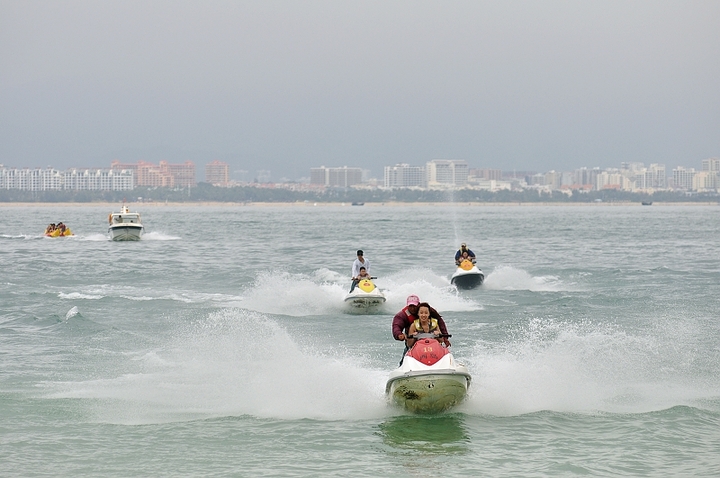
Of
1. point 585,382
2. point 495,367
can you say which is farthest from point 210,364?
point 585,382

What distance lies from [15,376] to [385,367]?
21.0 ft

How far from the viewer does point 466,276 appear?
100 feet

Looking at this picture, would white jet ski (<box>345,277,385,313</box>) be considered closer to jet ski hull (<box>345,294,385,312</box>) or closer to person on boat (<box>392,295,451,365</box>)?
jet ski hull (<box>345,294,385,312</box>)

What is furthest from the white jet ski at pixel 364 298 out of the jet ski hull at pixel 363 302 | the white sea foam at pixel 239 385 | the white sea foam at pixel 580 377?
the white sea foam at pixel 580 377

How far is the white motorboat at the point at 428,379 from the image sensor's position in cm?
1339

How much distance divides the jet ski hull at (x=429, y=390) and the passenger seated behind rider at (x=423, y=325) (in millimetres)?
614

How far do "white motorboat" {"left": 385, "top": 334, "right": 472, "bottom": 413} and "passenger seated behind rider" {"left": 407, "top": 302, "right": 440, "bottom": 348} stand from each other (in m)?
0.11

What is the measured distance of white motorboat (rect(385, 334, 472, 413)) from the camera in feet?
43.9

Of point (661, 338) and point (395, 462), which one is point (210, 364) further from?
point (661, 338)

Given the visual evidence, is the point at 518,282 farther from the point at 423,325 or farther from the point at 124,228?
the point at 124,228

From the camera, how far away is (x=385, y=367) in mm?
17844

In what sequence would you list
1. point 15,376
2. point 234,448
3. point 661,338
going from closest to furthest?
point 234,448 < point 15,376 < point 661,338

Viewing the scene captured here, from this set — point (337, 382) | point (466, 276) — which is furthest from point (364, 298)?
point (337, 382)

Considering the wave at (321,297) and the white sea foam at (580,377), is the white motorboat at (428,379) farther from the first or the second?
the wave at (321,297)
